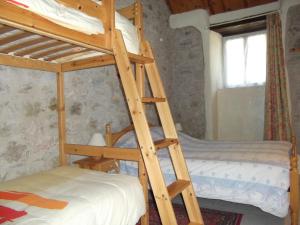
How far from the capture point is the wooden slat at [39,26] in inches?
47.6

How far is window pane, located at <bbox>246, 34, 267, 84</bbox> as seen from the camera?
15.1 feet

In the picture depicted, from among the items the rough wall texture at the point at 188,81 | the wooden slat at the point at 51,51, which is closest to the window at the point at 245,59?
the rough wall texture at the point at 188,81

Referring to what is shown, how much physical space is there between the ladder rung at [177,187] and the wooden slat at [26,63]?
1.59m

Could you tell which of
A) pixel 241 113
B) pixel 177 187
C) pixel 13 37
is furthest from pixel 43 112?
pixel 241 113

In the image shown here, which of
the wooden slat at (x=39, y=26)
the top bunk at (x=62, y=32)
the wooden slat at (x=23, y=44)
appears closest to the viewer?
the wooden slat at (x=39, y=26)

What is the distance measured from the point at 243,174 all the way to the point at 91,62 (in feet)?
5.79

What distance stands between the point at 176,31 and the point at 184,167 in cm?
366

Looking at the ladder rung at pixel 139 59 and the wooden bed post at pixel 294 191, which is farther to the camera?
the wooden bed post at pixel 294 191

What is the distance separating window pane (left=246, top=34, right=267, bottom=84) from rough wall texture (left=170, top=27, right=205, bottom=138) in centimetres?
88

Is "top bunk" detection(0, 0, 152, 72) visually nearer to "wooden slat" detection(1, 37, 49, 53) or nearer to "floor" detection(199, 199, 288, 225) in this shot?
"wooden slat" detection(1, 37, 49, 53)

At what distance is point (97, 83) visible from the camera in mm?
3152

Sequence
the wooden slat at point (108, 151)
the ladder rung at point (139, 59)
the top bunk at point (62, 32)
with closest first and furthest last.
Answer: the top bunk at point (62, 32) < the ladder rung at point (139, 59) < the wooden slat at point (108, 151)

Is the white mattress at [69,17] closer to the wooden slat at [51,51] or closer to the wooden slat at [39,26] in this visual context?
the wooden slat at [39,26]

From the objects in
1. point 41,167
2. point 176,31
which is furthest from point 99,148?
point 176,31
